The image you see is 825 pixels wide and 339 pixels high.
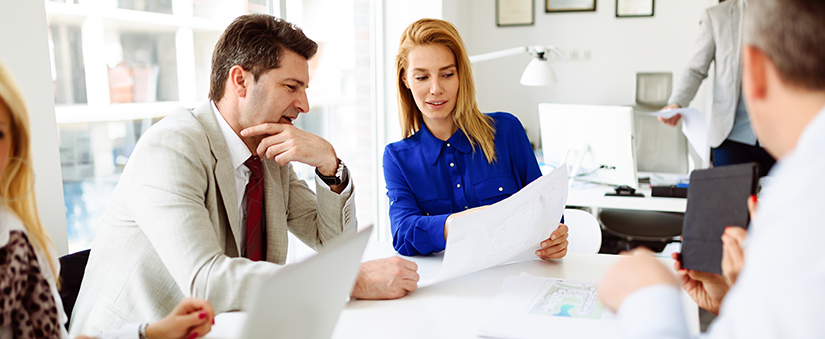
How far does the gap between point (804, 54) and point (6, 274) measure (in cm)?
95

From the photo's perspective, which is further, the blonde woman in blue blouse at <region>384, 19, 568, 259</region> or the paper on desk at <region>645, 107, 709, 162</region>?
the paper on desk at <region>645, 107, 709, 162</region>

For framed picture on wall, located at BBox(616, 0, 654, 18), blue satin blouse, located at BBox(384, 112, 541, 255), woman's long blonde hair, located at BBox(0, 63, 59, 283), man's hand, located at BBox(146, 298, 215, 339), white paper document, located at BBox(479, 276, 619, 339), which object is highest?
framed picture on wall, located at BBox(616, 0, 654, 18)

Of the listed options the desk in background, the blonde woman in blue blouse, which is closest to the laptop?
the blonde woman in blue blouse

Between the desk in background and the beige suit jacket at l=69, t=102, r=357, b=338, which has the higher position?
the beige suit jacket at l=69, t=102, r=357, b=338

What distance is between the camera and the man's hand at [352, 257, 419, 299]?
1159 millimetres

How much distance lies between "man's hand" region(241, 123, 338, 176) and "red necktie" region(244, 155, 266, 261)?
56mm

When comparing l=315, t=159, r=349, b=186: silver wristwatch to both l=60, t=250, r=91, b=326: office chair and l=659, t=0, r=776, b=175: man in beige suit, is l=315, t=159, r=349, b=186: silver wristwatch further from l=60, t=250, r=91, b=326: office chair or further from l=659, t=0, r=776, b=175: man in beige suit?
A: l=659, t=0, r=776, b=175: man in beige suit

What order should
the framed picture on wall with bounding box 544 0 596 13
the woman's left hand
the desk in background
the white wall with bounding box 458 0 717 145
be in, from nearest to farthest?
the woman's left hand
the desk in background
the white wall with bounding box 458 0 717 145
the framed picture on wall with bounding box 544 0 596 13

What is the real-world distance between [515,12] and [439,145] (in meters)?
3.19

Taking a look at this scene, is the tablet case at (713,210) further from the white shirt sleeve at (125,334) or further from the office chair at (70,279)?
the office chair at (70,279)

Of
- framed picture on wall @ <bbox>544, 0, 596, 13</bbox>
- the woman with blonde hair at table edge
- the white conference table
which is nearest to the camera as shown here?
the woman with blonde hair at table edge

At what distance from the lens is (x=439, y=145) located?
5.73ft

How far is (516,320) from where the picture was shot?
3.35 ft

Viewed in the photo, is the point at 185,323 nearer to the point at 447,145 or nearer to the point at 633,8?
the point at 447,145
